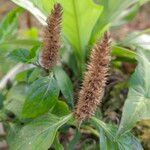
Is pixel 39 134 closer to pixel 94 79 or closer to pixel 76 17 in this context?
pixel 94 79

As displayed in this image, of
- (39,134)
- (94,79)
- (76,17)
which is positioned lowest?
(39,134)

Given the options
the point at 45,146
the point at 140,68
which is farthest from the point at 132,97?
the point at 45,146

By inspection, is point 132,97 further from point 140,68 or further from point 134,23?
Answer: point 134,23

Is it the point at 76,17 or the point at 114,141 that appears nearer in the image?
Answer: the point at 114,141

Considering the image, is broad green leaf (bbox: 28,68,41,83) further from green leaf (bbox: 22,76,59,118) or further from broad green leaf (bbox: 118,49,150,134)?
broad green leaf (bbox: 118,49,150,134)

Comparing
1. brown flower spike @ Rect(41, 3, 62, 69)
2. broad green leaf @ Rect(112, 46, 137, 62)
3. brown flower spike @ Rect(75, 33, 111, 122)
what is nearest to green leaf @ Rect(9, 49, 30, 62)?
brown flower spike @ Rect(41, 3, 62, 69)

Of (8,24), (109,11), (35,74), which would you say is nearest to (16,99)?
(35,74)

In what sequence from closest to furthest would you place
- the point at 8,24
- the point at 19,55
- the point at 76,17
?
the point at 19,55 → the point at 76,17 → the point at 8,24

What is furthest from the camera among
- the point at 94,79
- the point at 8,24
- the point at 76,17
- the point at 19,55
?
the point at 8,24
